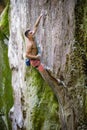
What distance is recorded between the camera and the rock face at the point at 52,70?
7.92 metres

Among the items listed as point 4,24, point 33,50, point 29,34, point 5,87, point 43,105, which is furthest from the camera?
point 5,87

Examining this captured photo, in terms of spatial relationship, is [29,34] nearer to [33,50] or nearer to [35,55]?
[33,50]

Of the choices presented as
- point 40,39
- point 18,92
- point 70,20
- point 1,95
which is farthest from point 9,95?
point 70,20

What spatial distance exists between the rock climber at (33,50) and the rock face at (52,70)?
0.19 metres

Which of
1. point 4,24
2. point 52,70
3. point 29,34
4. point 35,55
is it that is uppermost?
point 4,24

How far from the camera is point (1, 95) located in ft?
40.8

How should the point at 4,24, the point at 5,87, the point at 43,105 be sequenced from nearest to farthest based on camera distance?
the point at 43,105
the point at 4,24
the point at 5,87

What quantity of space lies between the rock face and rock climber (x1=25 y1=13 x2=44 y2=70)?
0.64 feet

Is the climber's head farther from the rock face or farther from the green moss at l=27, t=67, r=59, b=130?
the green moss at l=27, t=67, r=59, b=130

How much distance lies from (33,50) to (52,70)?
0.70 metres

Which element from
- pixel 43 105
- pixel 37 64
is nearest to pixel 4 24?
pixel 37 64

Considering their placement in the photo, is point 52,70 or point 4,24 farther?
point 4,24

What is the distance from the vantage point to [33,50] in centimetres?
832

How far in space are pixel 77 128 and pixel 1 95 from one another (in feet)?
16.3
